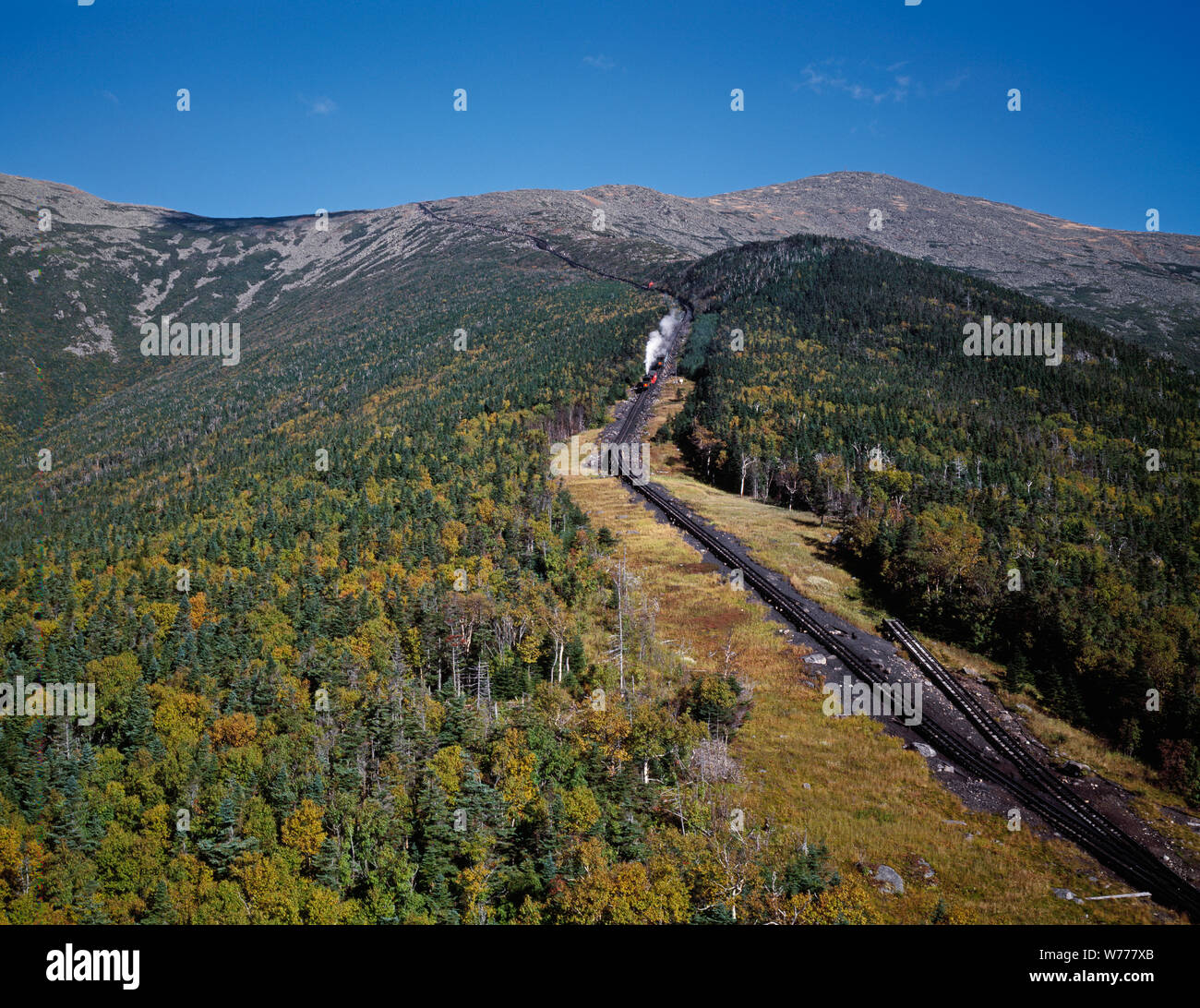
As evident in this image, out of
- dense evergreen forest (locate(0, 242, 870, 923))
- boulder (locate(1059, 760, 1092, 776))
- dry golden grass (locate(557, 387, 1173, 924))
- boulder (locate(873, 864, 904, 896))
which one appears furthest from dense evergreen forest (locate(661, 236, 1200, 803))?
dense evergreen forest (locate(0, 242, 870, 923))

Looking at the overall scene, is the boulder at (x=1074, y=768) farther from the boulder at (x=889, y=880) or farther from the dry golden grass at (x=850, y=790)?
the boulder at (x=889, y=880)

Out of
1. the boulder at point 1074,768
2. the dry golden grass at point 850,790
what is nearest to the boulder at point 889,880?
the dry golden grass at point 850,790

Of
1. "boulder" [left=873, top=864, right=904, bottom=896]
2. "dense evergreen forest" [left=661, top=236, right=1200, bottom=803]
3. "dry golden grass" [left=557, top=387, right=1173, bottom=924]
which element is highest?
"dense evergreen forest" [left=661, top=236, right=1200, bottom=803]

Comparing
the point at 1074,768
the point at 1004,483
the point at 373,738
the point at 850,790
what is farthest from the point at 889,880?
the point at 1004,483

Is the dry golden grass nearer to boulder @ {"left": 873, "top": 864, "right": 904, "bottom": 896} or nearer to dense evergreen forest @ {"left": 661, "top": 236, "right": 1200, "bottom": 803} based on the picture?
boulder @ {"left": 873, "top": 864, "right": 904, "bottom": 896}

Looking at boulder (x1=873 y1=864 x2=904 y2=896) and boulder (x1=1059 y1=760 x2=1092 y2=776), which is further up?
boulder (x1=1059 y1=760 x2=1092 y2=776)

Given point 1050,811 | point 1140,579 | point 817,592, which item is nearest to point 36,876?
point 1050,811

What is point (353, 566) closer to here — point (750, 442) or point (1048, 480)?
point (750, 442)
